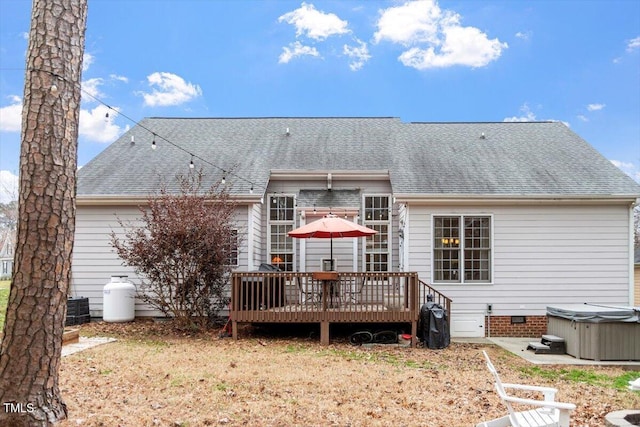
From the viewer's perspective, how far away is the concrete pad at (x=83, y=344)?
777 centimetres

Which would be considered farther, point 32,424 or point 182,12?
point 182,12

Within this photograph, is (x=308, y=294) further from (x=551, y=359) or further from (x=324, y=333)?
(x=551, y=359)

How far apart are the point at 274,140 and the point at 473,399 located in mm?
10198

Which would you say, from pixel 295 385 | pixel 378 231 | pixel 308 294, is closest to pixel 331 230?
pixel 308 294

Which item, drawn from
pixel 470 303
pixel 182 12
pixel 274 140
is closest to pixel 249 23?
pixel 182 12

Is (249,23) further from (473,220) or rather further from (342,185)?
(473,220)

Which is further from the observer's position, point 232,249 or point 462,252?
point 232,249

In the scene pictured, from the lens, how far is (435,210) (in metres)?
10.9

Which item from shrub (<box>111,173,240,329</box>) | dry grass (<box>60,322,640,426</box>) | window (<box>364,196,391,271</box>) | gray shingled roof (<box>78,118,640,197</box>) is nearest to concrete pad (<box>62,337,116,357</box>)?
dry grass (<box>60,322,640,426</box>)

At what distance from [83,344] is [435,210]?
24.7 ft

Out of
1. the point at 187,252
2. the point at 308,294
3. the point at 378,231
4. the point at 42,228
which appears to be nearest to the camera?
the point at 42,228

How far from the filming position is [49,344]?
3604 millimetres

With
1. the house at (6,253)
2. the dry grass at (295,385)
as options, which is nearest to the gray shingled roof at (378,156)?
the dry grass at (295,385)

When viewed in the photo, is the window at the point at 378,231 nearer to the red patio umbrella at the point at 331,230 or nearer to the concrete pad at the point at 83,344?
the red patio umbrella at the point at 331,230
